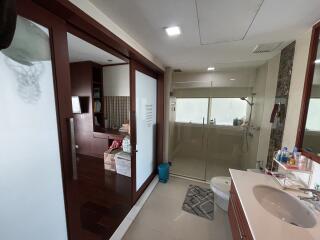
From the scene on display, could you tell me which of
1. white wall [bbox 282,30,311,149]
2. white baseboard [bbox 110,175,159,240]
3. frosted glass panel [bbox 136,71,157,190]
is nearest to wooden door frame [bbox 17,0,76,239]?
white baseboard [bbox 110,175,159,240]

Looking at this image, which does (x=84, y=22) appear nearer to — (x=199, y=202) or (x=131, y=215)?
(x=131, y=215)

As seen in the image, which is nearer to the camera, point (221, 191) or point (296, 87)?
point (296, 87)

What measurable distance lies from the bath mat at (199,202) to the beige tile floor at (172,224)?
0.25ft

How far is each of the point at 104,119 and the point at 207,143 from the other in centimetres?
274

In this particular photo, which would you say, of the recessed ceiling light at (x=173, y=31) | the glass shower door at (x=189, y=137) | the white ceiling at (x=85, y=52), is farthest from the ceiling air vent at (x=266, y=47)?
the white ceiling at (x=85, y=52)

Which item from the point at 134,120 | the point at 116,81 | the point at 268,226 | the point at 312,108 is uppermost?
the point at 116,81

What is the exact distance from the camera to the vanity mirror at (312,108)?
50.4 inches

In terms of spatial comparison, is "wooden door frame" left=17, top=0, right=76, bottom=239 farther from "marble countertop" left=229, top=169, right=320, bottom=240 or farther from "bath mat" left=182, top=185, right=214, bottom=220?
"bath mat" left=182, top=185, right=214, bottom=220

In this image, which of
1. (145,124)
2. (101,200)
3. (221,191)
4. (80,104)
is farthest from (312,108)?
(80,104)

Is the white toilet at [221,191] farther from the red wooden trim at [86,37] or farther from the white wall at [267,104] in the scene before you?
the red wooden trim at [86,37]

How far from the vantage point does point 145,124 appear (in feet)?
7.99

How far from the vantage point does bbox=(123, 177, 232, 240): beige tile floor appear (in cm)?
170

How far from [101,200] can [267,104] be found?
3.11 m

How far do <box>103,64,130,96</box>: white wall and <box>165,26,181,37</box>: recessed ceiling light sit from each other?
2040 mm
